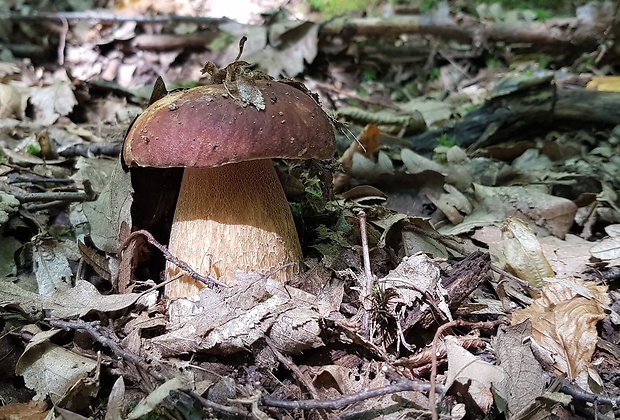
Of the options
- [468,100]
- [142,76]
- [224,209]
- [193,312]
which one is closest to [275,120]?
[224,209]

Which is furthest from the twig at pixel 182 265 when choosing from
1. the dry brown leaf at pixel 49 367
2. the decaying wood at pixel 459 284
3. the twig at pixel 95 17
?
the twig at pixel 95 17

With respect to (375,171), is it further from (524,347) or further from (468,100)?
(468,100)

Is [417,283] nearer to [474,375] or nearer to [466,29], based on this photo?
[474,375]

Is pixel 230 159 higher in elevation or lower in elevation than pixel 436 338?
higher

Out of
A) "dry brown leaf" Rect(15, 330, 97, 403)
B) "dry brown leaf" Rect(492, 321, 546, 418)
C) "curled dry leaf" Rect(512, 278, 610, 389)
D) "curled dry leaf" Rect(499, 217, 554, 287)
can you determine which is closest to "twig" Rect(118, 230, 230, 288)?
"dry brown leaf" Rect(15, 330, 97, 403)

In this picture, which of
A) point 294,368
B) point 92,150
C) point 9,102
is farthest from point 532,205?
point 9,102
